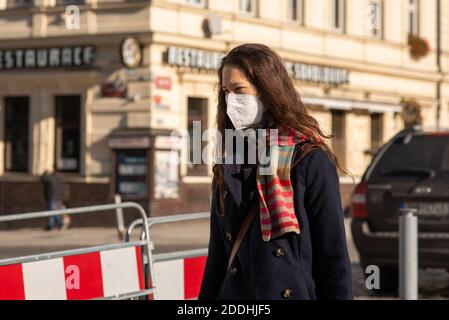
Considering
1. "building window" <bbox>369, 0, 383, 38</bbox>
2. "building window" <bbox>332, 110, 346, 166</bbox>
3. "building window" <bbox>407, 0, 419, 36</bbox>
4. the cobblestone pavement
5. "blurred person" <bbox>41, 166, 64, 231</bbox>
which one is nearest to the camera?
the cobblestone pavement

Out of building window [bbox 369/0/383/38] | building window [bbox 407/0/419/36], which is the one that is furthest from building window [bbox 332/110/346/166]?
building window [bbox 407/0/419/36]

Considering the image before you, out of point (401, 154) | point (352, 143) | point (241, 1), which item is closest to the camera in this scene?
point (401, 154)

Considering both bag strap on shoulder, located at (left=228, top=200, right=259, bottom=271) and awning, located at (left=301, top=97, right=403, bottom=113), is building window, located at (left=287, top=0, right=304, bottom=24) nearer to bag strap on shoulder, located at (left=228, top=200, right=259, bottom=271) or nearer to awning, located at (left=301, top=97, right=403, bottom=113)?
awning, located at (left=301, top=97, right=403, bottom=113)

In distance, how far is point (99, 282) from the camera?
345 inches

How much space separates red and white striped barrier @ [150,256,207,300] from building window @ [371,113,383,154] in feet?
92.2

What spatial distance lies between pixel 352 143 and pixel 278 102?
32273 millimetres

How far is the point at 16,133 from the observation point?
3170cm

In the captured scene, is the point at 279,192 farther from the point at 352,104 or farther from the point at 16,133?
the point at 352,104

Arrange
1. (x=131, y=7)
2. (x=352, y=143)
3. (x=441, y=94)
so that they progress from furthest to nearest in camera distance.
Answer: (x=441, y=94)
(x=352, y=143)
(x=131, y=7)

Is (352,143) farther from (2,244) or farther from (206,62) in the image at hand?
(2,244)

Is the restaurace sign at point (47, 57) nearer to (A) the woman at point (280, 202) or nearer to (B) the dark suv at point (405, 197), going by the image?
(B) the dark suv at point (405, 197)

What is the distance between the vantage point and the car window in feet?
40.9

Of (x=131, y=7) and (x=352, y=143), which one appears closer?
(x=131, y=7)

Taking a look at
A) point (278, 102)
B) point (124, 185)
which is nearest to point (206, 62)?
point (124, 185)
